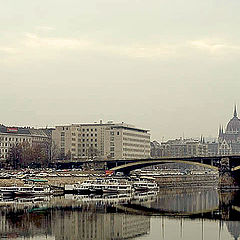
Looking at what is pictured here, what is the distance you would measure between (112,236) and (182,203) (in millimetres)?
40109

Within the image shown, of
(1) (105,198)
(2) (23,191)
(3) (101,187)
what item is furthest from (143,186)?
(2) (23,191)

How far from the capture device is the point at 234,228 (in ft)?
251

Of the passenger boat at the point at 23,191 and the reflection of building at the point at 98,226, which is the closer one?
the reflection of building at the point at 98,226

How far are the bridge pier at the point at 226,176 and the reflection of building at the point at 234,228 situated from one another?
73950 millimetres

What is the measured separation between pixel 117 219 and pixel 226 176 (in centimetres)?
7523

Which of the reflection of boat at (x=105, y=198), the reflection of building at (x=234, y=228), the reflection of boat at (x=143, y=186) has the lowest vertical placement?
the reflection of building at (x=234, y=228)

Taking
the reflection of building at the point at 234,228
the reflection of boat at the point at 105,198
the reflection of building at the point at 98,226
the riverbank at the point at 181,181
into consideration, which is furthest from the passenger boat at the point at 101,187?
the reflection of building at the point at 234,228

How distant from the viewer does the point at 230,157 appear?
157m

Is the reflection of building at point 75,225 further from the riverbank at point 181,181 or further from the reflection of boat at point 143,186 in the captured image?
the riverbank at point 181,181

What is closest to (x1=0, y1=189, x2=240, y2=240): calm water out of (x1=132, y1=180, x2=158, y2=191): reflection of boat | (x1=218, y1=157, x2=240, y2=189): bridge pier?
(x1=132, y1=180, x2=158, y2=191): reflection of boat

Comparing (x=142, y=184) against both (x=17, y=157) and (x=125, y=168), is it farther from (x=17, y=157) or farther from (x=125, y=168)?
(x=17, y=157)

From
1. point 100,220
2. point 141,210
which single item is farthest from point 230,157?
point 100,220

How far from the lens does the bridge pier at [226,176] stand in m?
155

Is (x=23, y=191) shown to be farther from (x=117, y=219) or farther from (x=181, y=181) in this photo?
(x=181, y=181)
